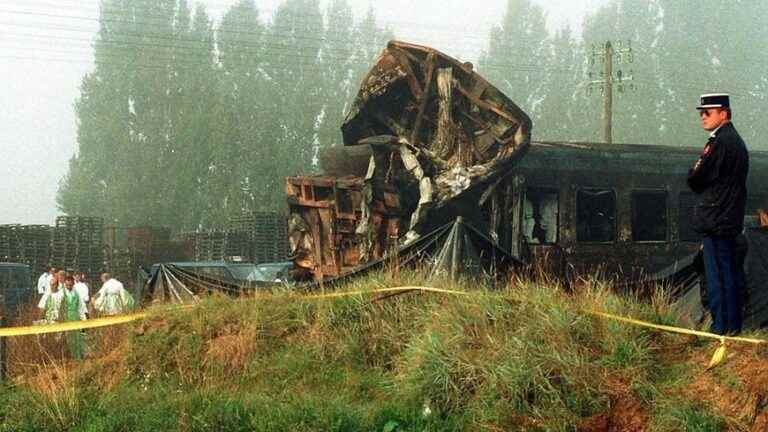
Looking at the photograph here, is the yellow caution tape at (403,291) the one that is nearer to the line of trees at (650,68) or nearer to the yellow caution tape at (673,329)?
the yellow caution tape at (673,329)

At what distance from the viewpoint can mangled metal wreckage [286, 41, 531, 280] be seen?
14.9 meters

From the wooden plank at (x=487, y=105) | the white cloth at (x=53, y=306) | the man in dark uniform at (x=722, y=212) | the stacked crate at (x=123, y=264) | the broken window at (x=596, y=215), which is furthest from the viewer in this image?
the stacked crate at (x=123, y=264)

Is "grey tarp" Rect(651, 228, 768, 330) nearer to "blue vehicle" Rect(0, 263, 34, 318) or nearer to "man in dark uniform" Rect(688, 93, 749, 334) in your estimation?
"man in dark uniform" Rect(688, 93, 749, 334)

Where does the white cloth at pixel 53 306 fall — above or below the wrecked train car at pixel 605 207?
below

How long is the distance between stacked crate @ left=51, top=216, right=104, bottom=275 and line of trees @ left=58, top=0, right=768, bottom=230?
→ 47.0ft

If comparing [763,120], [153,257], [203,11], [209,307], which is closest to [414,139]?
[209,307]

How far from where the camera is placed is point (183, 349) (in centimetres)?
995

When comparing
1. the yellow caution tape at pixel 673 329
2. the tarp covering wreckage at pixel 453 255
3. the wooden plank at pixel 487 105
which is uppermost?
the wooden plank at pixel 487 105

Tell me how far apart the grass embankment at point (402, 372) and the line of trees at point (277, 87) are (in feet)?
145

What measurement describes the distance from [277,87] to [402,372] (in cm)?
5235

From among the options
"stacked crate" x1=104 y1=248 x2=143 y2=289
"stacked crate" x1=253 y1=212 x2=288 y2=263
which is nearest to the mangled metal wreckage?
"stacked crate" x1=104 y1=248 x2=143 y2=289

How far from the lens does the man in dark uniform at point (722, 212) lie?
25.5 ft

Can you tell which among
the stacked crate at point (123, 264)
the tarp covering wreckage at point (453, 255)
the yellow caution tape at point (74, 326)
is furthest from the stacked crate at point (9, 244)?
the tarp covering wreckage at point (453, 255)

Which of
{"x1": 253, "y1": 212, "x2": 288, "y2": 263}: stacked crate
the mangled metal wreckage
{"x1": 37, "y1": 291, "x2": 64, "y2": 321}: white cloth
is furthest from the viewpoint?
{"x1": 253, "y1": 212, "x2": 288, "y2": 263}: stacked crate
